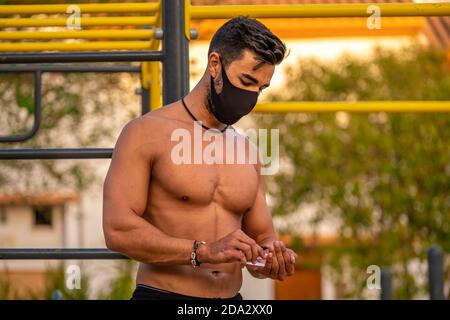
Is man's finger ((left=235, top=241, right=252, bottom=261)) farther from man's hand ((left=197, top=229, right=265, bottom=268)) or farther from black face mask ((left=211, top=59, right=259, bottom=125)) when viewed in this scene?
black face mask ((left=211, top=59, right=259, bottom=125))

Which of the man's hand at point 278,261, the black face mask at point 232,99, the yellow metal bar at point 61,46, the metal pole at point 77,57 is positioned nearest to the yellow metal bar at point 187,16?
the metal pole at point 77,57

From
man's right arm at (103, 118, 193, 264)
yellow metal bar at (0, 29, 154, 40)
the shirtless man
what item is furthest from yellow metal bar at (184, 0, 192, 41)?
man's right arm at (103, 118, 193, 264)

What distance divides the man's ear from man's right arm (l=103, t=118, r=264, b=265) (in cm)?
30

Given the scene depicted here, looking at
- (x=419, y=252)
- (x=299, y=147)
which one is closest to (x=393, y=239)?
(x=419, y=252)

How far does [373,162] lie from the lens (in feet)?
51.1

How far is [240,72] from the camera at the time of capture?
404 centimetres

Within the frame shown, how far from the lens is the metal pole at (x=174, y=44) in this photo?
4.94 metres

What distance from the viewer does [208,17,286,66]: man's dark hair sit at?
13.0ft

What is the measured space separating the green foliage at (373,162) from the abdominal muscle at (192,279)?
9.92 metres

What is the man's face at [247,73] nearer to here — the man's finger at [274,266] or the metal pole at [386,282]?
the man's finger at [274,266]

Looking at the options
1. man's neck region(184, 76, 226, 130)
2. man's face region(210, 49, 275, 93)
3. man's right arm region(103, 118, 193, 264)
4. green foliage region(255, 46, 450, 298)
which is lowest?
man's right arm region(103, 118, 193, 264)
